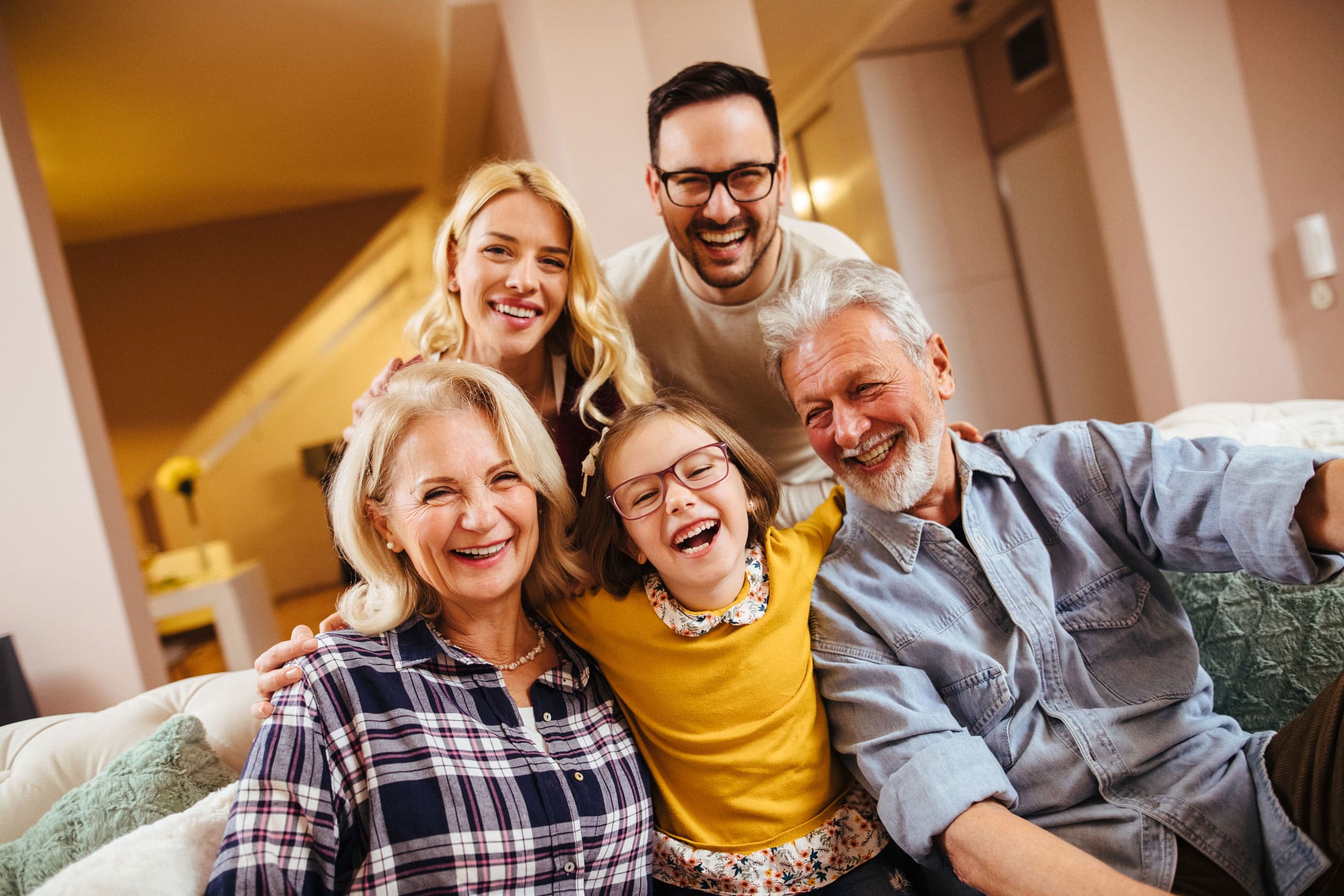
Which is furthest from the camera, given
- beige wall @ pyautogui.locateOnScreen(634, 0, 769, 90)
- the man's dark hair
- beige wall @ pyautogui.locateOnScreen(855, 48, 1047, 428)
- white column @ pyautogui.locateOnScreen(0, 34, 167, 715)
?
beige wall @ pyautogui.locateOnScreen(855, 48, 1047, 428)

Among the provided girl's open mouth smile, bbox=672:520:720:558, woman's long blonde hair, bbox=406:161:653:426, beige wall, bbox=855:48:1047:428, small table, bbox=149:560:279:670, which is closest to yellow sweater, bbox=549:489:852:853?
girl's open mouth smile, bbox=672:520:720:558

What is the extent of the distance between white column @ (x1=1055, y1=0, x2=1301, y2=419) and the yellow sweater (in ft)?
11.7

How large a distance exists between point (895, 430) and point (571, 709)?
708mm

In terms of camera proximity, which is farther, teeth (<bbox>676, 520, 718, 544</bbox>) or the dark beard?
the dark beard

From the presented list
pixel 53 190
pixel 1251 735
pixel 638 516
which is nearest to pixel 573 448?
Result: pixel 638 516

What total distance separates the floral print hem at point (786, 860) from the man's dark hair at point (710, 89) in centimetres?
149

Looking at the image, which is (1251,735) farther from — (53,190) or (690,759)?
(53,190)

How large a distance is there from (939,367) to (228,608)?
14.5ft

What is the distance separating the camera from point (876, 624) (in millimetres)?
1423

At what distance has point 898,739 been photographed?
1294 mm

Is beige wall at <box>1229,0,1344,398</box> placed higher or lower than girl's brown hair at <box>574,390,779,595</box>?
higher

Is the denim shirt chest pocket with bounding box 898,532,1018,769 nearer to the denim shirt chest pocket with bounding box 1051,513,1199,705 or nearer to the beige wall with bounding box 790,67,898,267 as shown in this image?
the denim shirt chest pocket with bounding box 1051,513,1199,705

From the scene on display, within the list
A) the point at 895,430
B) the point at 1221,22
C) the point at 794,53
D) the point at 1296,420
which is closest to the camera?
the point at 895,430

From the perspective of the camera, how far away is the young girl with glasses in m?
1.35
